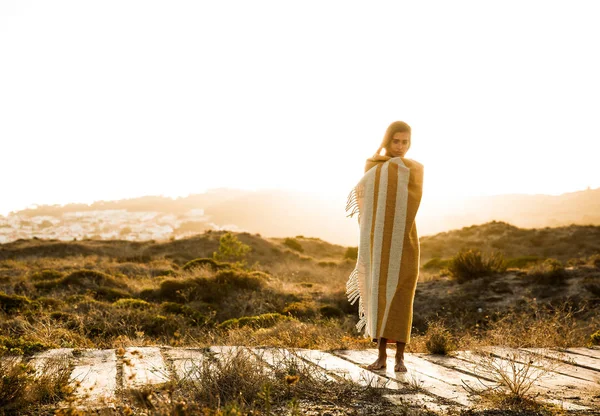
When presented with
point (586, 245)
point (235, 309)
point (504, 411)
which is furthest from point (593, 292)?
point (586, 245)

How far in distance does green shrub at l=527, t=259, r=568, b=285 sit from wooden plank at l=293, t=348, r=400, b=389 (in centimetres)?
1065

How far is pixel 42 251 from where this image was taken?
89.5 feet

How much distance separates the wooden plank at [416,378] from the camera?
328 cm

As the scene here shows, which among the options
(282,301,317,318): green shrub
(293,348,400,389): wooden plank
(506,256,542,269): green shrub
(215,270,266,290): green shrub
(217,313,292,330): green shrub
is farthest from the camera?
(506,256,542,269): green shrub

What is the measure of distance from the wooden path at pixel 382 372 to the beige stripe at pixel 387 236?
0.54 m

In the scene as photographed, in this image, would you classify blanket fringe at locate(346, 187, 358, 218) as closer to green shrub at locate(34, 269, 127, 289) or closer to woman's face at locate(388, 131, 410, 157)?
woman's face at locate(388, 131, 410, 157)

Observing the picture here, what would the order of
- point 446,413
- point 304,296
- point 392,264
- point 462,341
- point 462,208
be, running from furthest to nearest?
point 462,208, point 304,296, point 462,341, point 392,264, point 446,413

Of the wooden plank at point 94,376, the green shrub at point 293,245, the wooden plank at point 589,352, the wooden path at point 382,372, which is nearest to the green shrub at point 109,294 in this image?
the wooden path at point 382,372

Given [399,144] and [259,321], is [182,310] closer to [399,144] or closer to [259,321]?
[259,321]

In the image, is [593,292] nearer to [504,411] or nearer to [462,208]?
[504,411]

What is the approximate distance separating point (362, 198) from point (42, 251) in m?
27.2

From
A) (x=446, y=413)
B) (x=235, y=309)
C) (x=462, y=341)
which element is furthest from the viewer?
(x=235, y=309)

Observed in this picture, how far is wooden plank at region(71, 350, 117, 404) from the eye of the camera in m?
2.89

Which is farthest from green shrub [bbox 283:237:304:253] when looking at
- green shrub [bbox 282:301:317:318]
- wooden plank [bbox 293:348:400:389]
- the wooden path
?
wooden plank [bbox 293:348:400:389]
